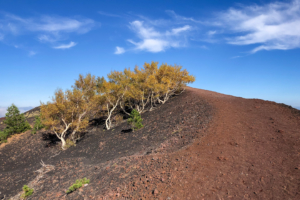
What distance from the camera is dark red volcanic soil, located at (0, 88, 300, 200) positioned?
727cm

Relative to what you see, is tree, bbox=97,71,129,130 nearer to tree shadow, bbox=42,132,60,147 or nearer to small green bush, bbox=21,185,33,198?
tree shadow, bbox=42,132,60,147

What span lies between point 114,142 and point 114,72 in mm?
10280

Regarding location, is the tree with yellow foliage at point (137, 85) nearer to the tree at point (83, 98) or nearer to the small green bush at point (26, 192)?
the tree at point (83, 98)

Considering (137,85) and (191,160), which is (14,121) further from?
(191,160)

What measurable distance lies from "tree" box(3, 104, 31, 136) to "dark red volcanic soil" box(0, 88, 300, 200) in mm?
7819

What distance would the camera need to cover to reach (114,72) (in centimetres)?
2320

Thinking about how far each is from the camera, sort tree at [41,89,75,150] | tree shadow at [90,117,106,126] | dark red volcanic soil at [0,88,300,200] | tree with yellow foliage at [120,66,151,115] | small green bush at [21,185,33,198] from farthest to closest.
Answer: tree shadow at [90,117,106,126] < tree with yellow foliage at [120,66,151,115] < tree at [41,89,75,150] < small green bush at [21,185,33,198] < dark red volcanic soil at [0,88,300,200]

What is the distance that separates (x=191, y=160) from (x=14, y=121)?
3117 cm

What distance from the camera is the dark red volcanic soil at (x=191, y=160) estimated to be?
7.27 meters

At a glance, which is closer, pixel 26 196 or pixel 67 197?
pixel 67 197

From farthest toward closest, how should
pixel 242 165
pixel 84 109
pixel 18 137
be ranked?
pixel 18 137 → pixel 84 109 → pixel 242 165

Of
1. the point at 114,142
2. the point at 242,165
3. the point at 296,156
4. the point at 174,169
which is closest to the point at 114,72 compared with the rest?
the point at 114,142

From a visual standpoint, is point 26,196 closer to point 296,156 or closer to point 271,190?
point 271,190

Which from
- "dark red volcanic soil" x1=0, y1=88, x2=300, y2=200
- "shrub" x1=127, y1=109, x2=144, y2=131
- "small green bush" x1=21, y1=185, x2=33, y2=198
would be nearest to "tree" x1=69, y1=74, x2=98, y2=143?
"dark red volcanic soil" x1=0, y1=88, x2=300, y2=200
